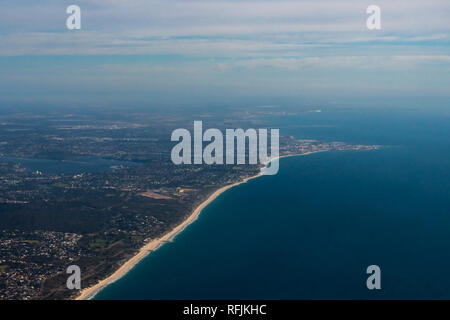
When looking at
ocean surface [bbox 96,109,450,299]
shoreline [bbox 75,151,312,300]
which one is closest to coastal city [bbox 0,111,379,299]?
shoreline [bbox 75,151,312,300]

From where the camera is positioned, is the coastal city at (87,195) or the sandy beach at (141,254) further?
the coastal city at (87,195)

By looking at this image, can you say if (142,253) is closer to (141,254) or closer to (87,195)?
(141,254)

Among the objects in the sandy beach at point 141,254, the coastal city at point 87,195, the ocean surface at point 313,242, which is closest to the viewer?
the sandy beach at point 141,254

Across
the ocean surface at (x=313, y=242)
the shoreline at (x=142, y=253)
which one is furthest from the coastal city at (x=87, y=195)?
the ocean surface at (x=313, y=242)

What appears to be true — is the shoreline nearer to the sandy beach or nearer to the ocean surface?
the sandy beach

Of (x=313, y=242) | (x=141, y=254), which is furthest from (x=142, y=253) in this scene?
(x=313, y=242)

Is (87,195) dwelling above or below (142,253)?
above

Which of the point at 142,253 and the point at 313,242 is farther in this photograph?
the point at 313,242

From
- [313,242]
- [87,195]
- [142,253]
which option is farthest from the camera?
[87,195]

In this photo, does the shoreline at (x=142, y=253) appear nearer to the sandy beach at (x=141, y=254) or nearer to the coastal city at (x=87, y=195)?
the sandy beach at (x=141, y=254)
